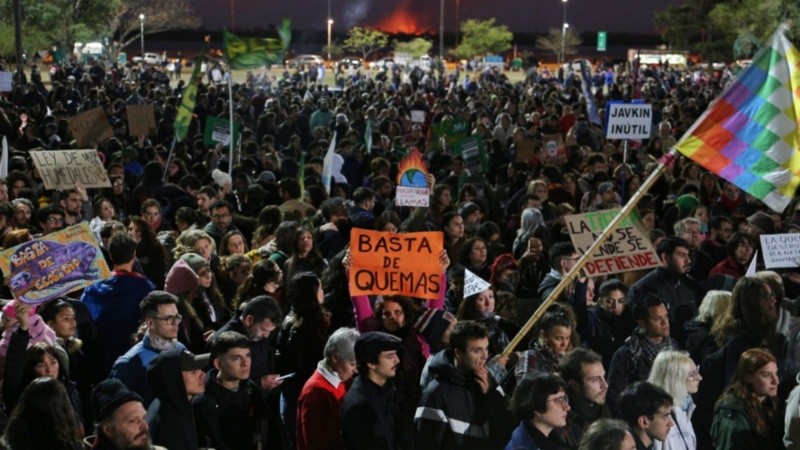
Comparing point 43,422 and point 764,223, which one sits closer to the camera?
point 43,422

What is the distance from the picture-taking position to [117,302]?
28.2ft

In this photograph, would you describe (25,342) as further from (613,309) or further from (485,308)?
(613,309)

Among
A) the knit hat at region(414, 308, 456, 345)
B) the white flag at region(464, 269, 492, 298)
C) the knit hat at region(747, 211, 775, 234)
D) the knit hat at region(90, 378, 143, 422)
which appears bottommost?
the knit hat at region(414, 308, 456, 345)

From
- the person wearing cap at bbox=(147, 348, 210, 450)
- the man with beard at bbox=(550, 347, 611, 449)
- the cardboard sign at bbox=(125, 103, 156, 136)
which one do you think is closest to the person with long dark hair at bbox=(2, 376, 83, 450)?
the person wearing cap at bbox=(147, 348, 210, 450)

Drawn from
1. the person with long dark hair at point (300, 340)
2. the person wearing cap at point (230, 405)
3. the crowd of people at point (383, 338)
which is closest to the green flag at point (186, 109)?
the crowd of people at point (383, 338)

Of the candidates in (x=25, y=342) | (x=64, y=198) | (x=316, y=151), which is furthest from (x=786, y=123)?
(x=316, y=151)

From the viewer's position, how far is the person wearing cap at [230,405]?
22.3 ft

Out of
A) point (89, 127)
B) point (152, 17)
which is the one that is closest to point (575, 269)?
point (89, 127)

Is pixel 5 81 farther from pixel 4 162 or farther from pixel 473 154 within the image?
pixel 473 154

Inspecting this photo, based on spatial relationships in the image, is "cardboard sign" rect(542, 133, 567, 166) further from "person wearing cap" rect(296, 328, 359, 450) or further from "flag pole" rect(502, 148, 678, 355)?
"person wearing cap" rect(296, 328, 359, 450)

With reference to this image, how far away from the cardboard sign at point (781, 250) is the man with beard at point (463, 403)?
381 cm

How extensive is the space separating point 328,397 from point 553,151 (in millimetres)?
11272

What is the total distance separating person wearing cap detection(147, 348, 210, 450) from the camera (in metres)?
6.31

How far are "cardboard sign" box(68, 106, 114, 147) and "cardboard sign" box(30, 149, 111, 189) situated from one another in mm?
4729
